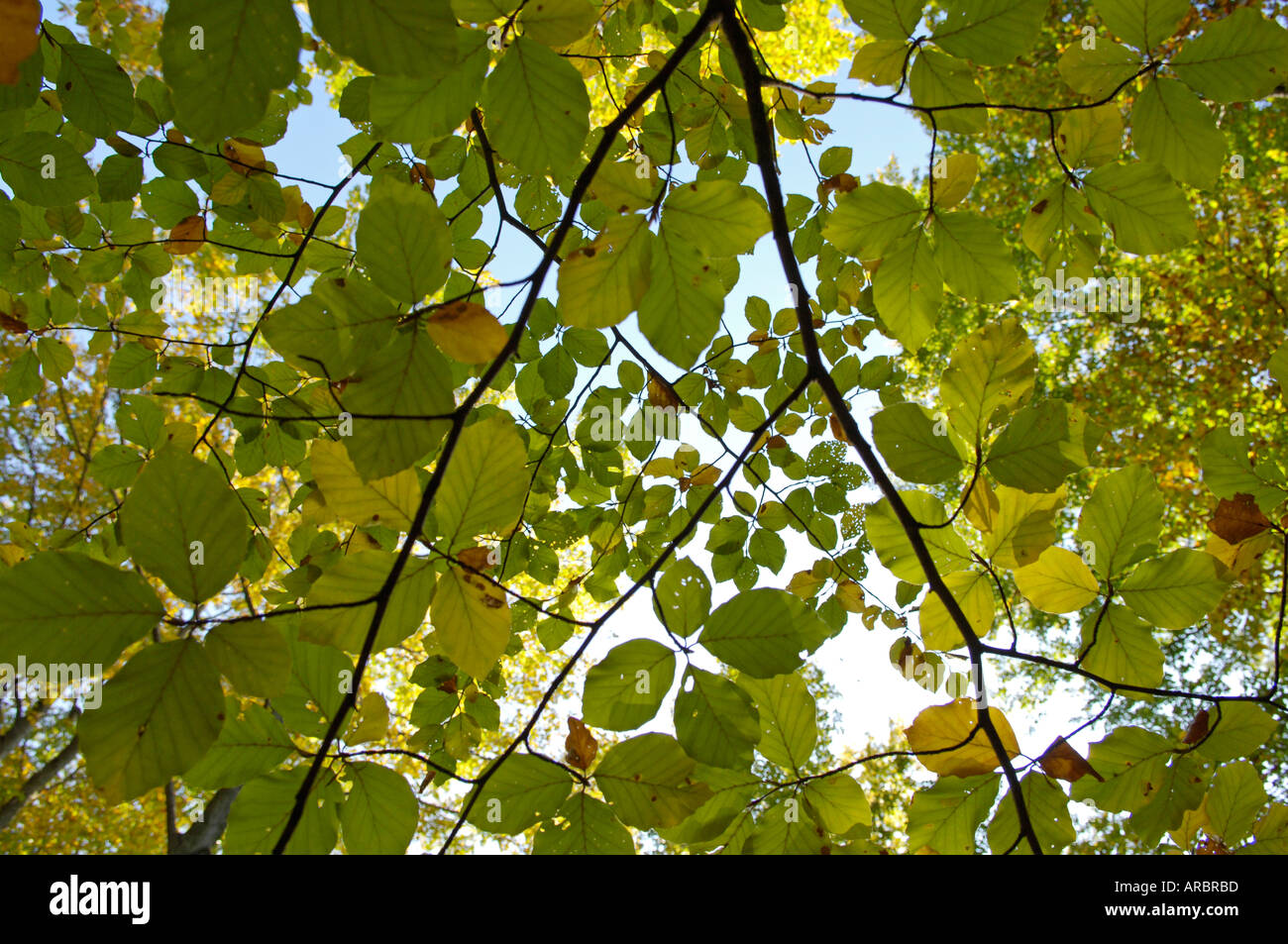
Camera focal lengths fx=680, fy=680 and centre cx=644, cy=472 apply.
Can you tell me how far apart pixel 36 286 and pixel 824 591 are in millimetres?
2242

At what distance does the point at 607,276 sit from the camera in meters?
0.74

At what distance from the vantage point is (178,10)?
43 cm

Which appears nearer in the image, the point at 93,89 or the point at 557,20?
the point at 557,20

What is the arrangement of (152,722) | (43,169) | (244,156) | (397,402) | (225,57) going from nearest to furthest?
1. (225,57)
2. (152,722)
3. (397,402)
4. (43,169)
5. (244,156)

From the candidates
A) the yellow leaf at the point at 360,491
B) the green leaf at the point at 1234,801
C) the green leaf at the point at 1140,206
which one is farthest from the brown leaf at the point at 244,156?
the green leaf at the point at 1234,801

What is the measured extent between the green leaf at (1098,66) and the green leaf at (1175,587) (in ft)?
2.17

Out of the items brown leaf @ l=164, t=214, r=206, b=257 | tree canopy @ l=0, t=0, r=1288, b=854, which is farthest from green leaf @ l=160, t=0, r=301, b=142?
brown leaf @ l=164, t=214, r=206, b=257

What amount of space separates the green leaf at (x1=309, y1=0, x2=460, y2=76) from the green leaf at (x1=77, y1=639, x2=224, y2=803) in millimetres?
471

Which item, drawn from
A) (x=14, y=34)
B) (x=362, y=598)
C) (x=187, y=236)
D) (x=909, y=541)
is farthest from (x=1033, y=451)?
(x=187, y=236)

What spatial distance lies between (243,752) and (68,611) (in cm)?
32

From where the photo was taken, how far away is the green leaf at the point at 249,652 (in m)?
0.59

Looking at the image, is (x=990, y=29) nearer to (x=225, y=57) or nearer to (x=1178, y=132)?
(x=1178, y=132)
